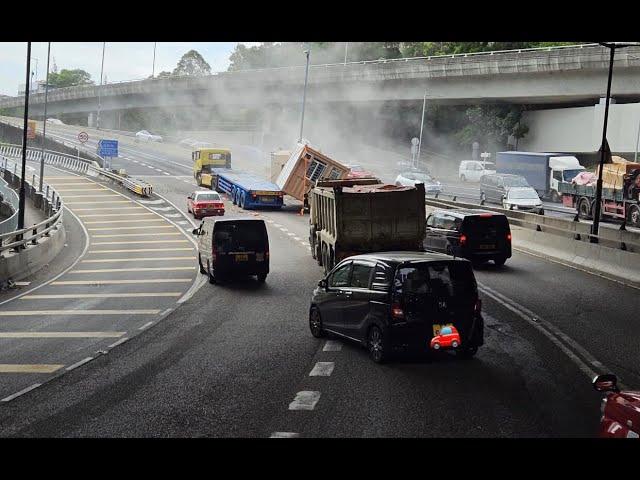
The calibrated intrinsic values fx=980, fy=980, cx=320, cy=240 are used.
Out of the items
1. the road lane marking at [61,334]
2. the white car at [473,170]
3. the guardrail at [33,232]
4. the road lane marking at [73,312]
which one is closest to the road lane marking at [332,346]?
the road lane marking at [61,334]

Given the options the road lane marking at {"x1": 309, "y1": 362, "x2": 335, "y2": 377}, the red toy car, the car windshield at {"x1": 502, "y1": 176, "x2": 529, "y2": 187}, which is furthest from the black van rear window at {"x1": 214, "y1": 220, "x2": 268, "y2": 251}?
the car windshield at {"x1": 502, "y1": 176, "x2": 529, "y2": 187}

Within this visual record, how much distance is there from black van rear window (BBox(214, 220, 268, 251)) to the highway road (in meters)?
2.57

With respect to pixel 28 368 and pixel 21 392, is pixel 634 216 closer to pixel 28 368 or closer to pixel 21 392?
pixel 28 368

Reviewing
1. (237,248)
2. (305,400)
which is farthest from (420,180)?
(305,400)

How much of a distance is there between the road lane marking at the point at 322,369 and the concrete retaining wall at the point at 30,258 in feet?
53.2

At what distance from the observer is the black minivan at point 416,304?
15961 millimetres

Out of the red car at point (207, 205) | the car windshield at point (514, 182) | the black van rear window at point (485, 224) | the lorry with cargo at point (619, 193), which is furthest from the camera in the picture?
the car windshield at point (514, 182)

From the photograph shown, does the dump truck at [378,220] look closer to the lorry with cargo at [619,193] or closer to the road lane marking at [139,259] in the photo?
the road lane marking at [139,259]

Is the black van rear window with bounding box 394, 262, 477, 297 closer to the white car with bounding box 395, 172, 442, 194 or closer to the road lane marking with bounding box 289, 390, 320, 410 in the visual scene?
the road lane marking with bounding box 289, 390, 320, 410

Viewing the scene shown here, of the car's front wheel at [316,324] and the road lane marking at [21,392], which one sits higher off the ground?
the car's front wheel at [316,324]

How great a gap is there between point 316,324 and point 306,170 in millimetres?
33297

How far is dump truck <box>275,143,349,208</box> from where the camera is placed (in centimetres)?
5128

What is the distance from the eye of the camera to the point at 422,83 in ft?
260

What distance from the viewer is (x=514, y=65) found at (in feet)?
220
